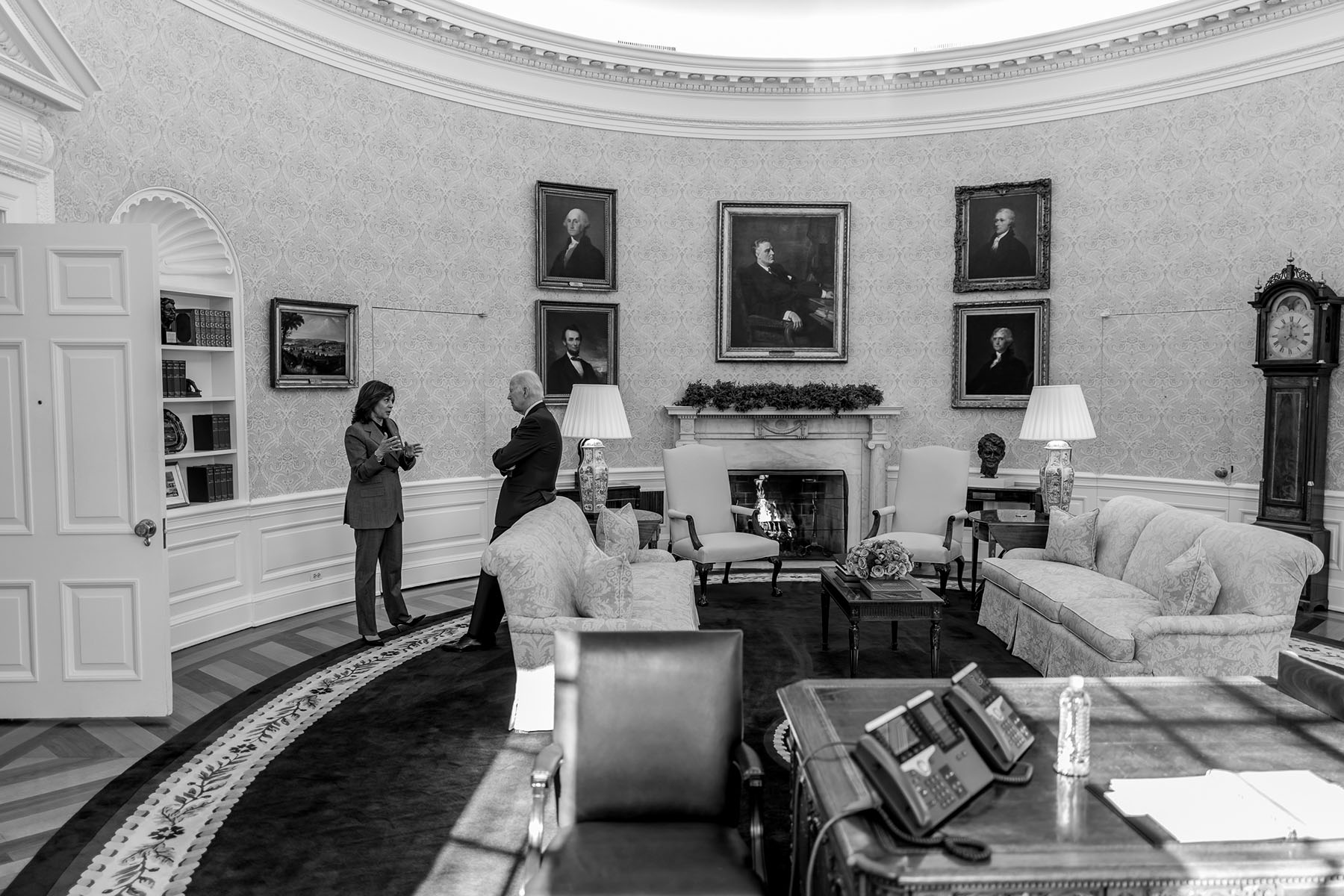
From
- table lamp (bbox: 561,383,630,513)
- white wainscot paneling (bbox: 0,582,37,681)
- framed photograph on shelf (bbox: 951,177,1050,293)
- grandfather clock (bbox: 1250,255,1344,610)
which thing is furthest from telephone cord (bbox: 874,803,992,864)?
framed photograph on shelf (bbox: 951,177,1050,293)

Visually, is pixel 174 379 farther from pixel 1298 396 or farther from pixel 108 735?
pixel 1298 396

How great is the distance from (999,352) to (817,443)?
1.90 metres

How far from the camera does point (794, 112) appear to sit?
861 cm

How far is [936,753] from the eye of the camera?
2045mm

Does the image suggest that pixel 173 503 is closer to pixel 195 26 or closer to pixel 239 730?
pixel 239 730

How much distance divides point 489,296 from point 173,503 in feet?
10.2

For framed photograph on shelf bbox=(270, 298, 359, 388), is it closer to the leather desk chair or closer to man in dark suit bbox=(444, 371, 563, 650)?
man in dark suit bbox=(444, 371, 563, 650)

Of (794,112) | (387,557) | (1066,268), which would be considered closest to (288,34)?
(387,557)

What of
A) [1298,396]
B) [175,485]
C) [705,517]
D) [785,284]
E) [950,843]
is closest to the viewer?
[950,843]

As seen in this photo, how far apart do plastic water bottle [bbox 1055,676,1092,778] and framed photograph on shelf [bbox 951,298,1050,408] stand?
248 inches

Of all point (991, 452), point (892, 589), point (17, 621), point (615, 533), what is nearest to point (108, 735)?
point (17, 621)

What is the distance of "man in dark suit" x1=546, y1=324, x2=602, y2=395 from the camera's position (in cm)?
808

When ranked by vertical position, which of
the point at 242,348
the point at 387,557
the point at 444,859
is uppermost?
the point at 242,348

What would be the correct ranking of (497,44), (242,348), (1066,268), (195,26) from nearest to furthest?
(195,26), (242,348), (497,44), (1066,268)
